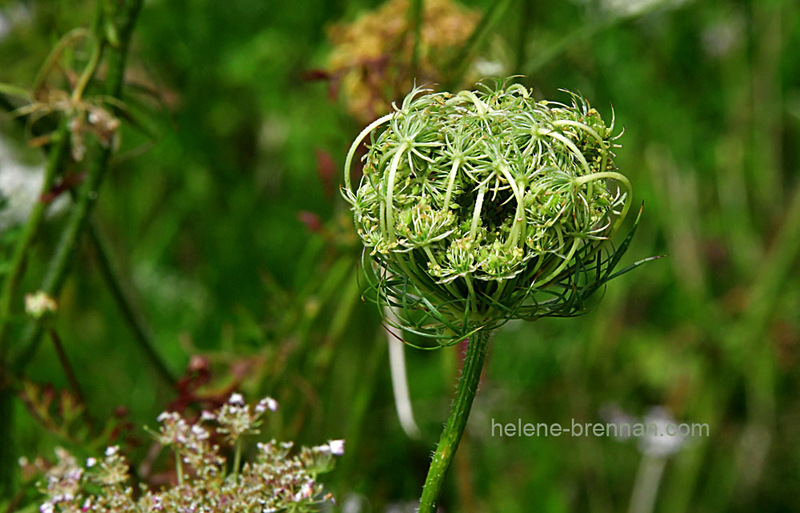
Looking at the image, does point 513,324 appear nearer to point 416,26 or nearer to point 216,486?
point 416,26

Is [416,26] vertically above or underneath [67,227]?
above

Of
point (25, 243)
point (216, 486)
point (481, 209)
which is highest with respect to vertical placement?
point (25, 243)

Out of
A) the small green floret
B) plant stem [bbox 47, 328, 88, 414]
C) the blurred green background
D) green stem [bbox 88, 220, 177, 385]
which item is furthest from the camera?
the blurred green background

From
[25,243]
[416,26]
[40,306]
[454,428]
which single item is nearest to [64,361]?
[40,306]

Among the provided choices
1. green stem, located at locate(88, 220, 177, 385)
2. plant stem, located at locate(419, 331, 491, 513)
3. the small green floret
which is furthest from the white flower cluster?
Result: green stem, located at locate(88, 220, 177, 385)

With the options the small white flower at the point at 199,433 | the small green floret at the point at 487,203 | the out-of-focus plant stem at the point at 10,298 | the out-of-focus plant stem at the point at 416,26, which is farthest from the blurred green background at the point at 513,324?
the small green floret at the point at 487,203

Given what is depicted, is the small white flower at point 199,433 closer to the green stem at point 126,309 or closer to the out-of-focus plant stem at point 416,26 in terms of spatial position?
the green stem at point 126,309

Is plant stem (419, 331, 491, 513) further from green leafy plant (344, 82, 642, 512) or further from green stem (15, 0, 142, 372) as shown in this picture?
green stem (15, 0, 142, 372)
